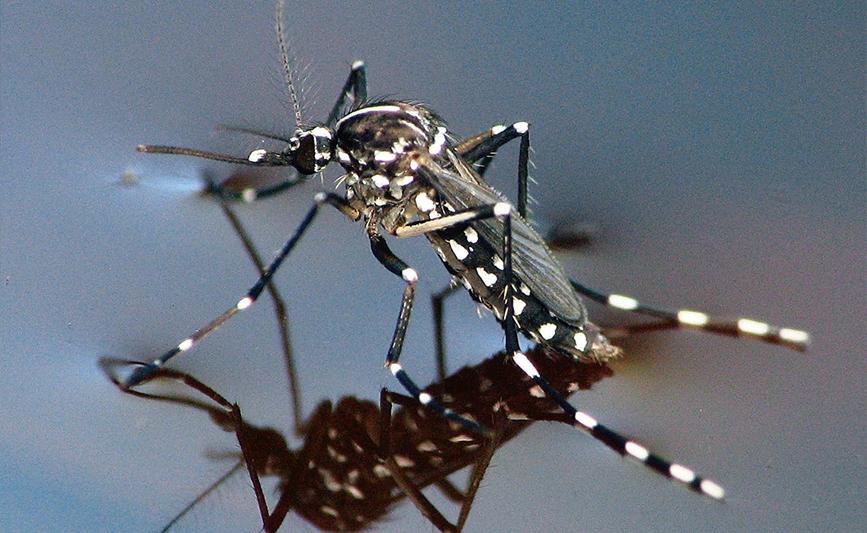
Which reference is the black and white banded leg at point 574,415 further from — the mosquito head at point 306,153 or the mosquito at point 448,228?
the mosquito head at point 306,153

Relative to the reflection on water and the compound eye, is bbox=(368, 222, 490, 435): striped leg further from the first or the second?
the compound eye

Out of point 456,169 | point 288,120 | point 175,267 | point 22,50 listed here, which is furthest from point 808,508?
point 22,50

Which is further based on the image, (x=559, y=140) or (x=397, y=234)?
(x=559, y=140)

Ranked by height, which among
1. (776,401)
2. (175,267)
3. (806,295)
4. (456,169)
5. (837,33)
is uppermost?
(837,33)

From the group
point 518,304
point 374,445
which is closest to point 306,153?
point 518,304

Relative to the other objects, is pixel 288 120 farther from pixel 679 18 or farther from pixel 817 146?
pixel 817 146
